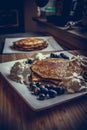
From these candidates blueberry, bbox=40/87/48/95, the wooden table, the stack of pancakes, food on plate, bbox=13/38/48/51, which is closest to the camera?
the wooden table

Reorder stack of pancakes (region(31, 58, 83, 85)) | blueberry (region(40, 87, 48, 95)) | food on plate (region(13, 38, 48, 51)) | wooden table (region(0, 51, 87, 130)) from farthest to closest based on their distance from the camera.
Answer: food on plate (region(13, 38, 48, 51))
stack of pancakes (region(31, 58, 83, 85))
blueberry (region(40, 87, 48, 95))
wooden table (region(0, 51, 87, 130))

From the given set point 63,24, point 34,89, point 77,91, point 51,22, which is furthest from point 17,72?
point 51,22

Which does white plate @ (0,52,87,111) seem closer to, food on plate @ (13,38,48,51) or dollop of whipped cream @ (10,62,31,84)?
dollop of whipped cream @ (10,62,31,84)

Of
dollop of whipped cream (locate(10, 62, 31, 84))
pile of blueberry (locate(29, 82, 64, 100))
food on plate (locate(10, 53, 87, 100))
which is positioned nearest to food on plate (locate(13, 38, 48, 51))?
food on plate (locate(10, 53, 87, 100))

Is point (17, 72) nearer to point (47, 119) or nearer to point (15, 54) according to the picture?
point (47, 119)

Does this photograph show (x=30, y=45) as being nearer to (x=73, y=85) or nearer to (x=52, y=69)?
(x=52, y=69)

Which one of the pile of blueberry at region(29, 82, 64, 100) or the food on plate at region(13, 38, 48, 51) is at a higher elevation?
the pile of blueberry at region(29, 82, 64, 100)

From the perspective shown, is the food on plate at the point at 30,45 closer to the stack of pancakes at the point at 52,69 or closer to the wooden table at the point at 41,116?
the stack of pancakes at the point at 52,69

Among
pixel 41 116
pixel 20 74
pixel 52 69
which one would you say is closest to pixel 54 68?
pixel 52 69
